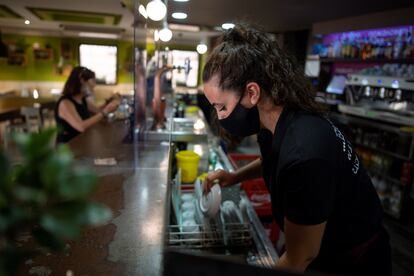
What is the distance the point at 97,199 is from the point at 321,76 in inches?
224

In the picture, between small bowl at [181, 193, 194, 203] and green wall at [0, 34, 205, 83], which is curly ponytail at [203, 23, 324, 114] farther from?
green wall at [0, 34, 205, 83]

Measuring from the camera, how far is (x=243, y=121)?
1.21m

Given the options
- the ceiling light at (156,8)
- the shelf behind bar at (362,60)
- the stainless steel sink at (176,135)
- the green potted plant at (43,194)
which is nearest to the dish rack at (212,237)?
the stainless steel sink at (176,135)

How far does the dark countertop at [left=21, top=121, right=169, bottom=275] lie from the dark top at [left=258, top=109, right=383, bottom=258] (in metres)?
0.46

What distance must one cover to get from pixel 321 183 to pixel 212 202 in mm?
668

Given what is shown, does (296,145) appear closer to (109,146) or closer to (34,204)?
(34,204)

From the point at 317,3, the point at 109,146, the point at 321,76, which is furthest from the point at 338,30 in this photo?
the point at 109,146

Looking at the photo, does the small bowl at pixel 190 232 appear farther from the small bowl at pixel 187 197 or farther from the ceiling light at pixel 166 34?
the ceiling light at pixel 166 34

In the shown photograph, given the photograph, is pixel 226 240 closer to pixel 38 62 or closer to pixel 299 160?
pixel 299 160

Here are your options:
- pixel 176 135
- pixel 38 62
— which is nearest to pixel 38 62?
pixel 38 62

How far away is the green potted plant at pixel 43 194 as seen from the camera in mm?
322

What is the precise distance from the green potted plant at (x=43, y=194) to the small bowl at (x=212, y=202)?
44.0 inches

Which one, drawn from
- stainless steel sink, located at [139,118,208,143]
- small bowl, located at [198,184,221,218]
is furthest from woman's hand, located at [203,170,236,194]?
stainless steel sink, located at [139,118,208,143]

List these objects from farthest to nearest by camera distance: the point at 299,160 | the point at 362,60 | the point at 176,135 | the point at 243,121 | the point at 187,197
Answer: the point at 362,60 < the point at 176,135 < the point at 187,197 < the point at 243,121 < the point at 299,160
